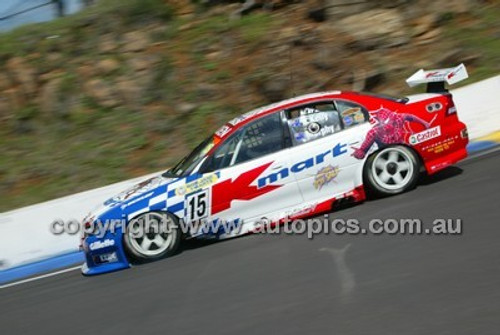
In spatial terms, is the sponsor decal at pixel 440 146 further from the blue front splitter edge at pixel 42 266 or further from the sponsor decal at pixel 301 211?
the blue front splitter edge at pixel 42 266

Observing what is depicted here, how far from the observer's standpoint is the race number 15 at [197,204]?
24.4ft

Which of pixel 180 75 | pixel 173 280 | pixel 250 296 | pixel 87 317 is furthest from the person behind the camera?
pixel 180 75

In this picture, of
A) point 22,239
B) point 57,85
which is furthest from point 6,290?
point 57,85

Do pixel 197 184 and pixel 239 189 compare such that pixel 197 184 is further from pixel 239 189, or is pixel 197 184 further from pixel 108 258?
pixel 108 258

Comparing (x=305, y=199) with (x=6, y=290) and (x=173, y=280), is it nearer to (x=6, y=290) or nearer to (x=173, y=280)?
(x=173, y=280)

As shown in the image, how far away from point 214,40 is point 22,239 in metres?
6.57

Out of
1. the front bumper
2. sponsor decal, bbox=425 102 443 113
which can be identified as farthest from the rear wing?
the front bumper

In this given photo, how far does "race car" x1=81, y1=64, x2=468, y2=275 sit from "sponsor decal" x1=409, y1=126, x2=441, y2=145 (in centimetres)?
1

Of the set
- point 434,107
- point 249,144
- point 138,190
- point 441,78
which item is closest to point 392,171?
point 434,107

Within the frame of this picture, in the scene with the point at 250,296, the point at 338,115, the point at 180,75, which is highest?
the point at 180,75

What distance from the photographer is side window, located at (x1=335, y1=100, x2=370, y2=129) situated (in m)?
7.66

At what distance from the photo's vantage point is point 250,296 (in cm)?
569

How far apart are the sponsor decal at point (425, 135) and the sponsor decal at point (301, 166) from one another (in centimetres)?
80

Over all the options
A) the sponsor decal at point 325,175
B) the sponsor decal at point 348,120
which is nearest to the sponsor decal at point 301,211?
the sponsor decal at point 325,175
